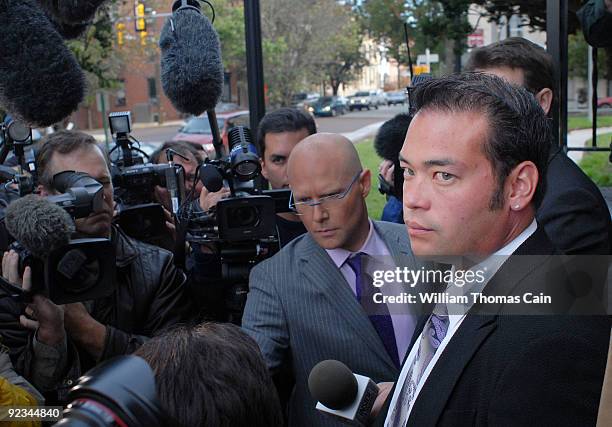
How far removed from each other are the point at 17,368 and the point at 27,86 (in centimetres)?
89

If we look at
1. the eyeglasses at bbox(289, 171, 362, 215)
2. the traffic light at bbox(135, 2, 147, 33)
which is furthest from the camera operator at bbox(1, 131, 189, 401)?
the traffic light at bbox(135, 2, 147, 33)

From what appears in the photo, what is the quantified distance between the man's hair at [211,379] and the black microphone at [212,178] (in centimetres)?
146

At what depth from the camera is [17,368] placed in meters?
2.21

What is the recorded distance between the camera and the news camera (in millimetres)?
2623

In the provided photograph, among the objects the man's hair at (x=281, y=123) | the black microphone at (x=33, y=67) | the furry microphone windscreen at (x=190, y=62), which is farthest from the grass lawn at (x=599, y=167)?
the black microphone at (x=33, y=67)

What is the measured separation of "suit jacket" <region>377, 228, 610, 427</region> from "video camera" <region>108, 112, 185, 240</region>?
1.84m

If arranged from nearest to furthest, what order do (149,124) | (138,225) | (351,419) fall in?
(351,419), (138,225), (149,124)

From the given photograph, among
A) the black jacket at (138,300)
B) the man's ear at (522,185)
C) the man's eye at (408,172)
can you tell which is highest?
the man's eye at (408,172)

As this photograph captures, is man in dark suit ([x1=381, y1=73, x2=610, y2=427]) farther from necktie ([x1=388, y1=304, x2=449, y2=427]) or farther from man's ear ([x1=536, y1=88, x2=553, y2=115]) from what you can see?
man's ear ([x1=536, y1=88, x2=553, y2=115])

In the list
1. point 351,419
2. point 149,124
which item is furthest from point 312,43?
point 149,124

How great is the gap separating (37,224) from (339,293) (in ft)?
2.83

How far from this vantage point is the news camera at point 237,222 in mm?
2623

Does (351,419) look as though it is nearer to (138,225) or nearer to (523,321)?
(523,321)

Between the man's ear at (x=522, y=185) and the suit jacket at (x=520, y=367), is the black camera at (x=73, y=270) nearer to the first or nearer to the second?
the suit jacket at (x=520, y=367)
